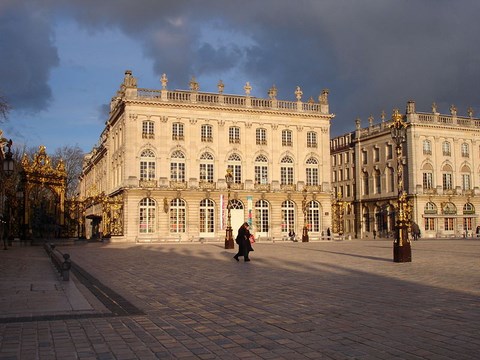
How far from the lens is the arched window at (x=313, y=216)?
56938mm

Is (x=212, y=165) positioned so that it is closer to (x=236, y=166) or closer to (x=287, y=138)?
(x=236, y=166)

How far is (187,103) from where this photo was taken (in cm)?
5297

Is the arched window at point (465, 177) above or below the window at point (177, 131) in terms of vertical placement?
below

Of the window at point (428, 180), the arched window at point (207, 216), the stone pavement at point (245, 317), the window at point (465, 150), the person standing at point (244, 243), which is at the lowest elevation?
the stone pavement at point (245, 317)

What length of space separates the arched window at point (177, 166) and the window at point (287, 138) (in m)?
10.7

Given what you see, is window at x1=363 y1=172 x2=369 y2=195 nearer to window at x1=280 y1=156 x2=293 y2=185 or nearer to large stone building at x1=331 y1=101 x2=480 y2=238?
large stone building at x1=331 y1=101 x2=480 y2=238

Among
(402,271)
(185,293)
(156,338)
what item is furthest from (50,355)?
(402,271)

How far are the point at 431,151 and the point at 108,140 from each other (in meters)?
38.4

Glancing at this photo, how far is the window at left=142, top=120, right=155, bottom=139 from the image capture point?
51850mm

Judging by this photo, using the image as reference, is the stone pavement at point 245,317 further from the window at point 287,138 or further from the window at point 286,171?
the window at point 287,138

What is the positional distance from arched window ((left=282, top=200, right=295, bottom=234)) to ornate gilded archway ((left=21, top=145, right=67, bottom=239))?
23046 millimetres

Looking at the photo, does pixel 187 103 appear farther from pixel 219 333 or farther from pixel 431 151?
pixel 219 333

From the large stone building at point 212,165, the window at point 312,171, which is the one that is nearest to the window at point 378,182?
the large stone building at point 212,165

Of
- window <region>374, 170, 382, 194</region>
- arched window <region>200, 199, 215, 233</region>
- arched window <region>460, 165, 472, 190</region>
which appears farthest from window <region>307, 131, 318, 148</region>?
arched window <region>460, 165, 472, 190</region>
